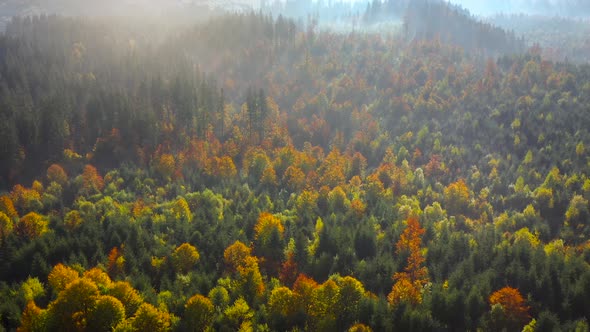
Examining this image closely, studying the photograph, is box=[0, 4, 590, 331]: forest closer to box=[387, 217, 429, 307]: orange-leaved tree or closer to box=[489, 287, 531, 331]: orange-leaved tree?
box=[489, 287, 531, 331]: orange-leaved tree

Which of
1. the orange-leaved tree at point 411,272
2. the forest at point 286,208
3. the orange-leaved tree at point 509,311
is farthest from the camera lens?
the orange-leaved tree at point 411,272

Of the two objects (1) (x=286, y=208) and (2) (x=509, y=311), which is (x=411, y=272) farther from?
(1) (x=286, y=208)

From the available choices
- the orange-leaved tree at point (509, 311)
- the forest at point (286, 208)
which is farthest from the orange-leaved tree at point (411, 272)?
the orange-leaved tree at point (509, 311)

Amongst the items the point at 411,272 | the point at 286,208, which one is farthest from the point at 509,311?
the point at 286,208

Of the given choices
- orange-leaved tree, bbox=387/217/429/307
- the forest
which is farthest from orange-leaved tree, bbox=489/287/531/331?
orange-leaved tree, bbox=387/217/429/307

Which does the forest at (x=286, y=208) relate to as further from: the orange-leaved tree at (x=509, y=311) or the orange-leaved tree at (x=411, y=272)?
the orange-leaved tree at (x=411, y=272)
